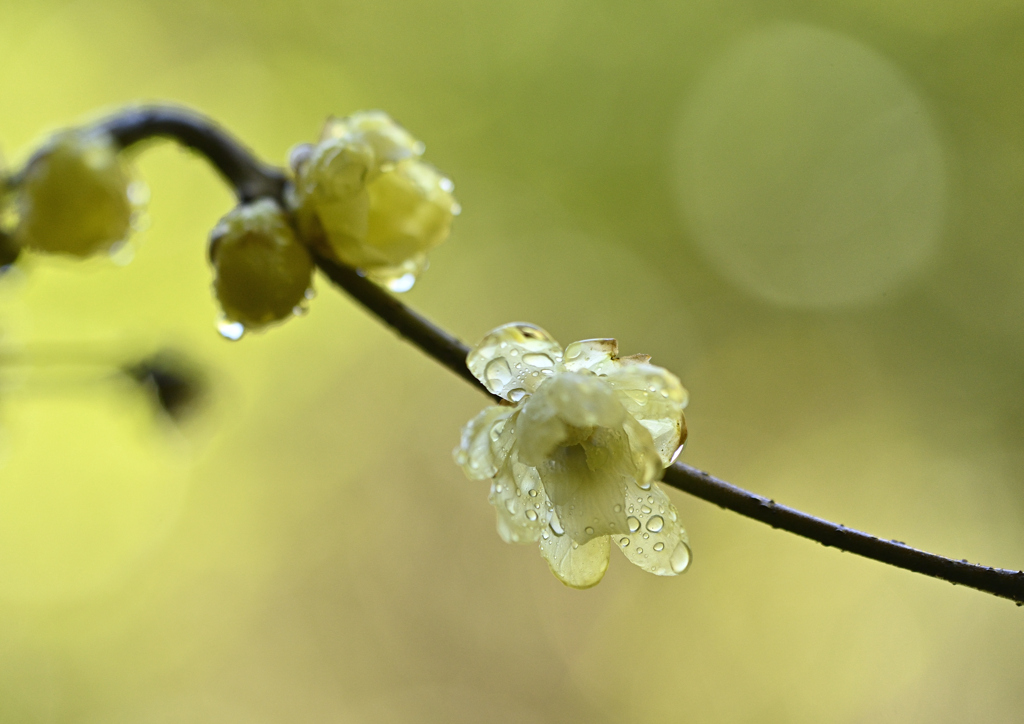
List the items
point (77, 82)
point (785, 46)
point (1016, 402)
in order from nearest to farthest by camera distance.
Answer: point (1016, 402)
point (785, 46)
point (77, 82)

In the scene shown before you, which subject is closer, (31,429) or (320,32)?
(31,429)

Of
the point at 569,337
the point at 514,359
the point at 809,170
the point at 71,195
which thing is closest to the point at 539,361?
the point at 514,359

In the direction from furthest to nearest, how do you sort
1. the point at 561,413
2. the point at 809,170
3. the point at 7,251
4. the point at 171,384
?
1. the point at 809,170
2. the point at 171,384
3. the point at 7,251
4. the point at 561,413

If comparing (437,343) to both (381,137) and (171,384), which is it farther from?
(171,384)

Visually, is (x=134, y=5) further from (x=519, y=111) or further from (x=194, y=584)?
(x=194, y=584)

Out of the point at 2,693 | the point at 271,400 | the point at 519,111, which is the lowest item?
the point at 2,693

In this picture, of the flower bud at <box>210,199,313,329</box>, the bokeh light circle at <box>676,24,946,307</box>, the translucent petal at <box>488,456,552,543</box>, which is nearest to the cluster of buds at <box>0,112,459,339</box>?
the flower bud at <box>210,199,313,329</box>

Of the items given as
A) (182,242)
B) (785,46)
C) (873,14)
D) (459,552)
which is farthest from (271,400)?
(873,14)

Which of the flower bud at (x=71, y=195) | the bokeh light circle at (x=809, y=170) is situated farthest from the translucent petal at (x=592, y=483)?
the bokeh light circle at (x=809, y=170)
